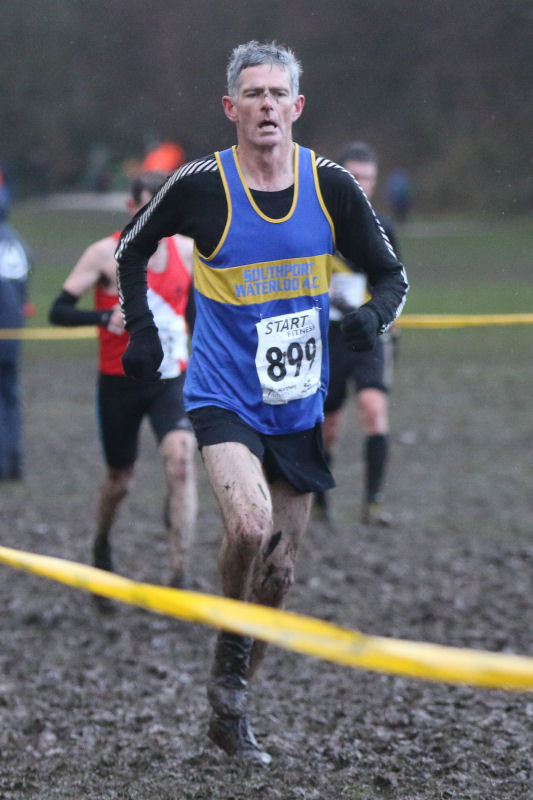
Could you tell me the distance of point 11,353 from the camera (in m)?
10.5

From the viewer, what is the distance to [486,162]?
4831 cm

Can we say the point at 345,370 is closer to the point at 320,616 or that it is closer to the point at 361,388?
the point at 361,388

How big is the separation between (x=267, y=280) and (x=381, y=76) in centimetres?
5082

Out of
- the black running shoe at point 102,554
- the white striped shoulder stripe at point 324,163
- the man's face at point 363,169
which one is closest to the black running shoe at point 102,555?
the black running shoe at point 102,554

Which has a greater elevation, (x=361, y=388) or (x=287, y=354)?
(x=287, y=354)

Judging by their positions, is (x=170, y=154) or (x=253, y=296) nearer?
(x=253, y=296)

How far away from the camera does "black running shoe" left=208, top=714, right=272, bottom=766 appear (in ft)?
14.3

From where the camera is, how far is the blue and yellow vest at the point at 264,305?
4.27 metres

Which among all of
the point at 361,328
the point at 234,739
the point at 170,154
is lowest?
the point at 234,739

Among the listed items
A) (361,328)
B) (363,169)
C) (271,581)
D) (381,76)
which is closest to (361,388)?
(363,169)

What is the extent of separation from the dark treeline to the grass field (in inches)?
1242

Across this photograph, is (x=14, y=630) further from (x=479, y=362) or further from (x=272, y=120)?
(x=479, y=362)

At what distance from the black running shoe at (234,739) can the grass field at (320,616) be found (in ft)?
0.22

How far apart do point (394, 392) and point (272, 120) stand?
1010 centimetres
